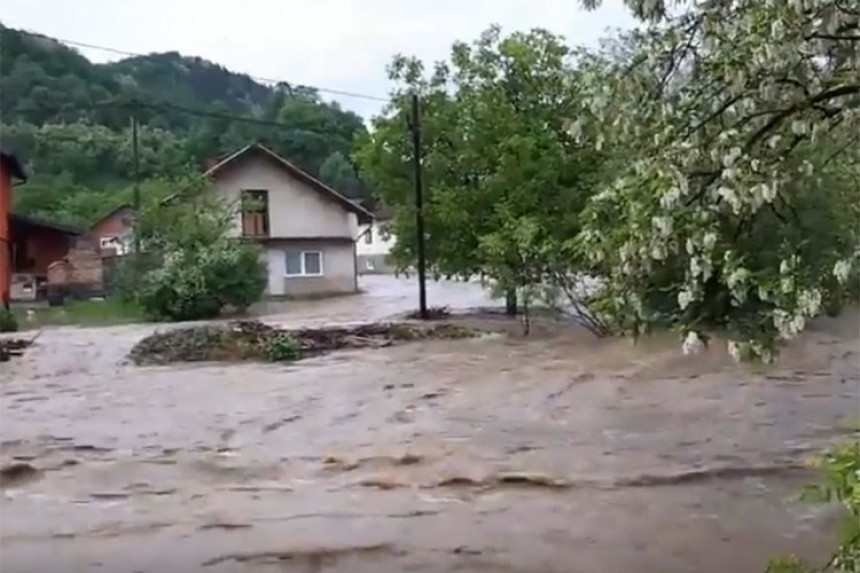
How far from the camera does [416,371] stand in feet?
19.9

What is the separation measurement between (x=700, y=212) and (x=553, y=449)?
2.61 meters

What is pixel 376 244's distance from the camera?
7.35 meters

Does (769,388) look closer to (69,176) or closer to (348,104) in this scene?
(348,104)

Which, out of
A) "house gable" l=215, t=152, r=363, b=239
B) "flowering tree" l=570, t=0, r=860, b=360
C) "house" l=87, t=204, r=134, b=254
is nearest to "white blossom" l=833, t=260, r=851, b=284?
"flowering tree" l=570, t=0, r=860, b=360

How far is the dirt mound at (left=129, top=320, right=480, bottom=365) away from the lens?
6.67 meters

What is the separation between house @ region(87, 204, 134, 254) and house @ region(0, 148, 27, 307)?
0.37 metres

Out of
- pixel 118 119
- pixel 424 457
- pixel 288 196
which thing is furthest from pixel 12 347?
pixel 424 457

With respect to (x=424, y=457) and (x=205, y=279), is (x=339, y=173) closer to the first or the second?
(x=205, y=279)

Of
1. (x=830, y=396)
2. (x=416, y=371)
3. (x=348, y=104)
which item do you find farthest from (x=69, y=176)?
(x=830, y=396)

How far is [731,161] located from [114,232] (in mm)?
4606

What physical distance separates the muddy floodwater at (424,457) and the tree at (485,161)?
0.62 m

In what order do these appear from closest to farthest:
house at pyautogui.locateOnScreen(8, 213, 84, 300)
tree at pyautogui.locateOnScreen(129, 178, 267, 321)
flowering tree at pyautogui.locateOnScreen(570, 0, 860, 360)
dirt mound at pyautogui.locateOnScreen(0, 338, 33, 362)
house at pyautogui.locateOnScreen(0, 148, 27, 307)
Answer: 1. flowering tree at pyautogui.locateOnScreen(570, 0, 860, 360)
2. house at pyautogui.locateOnScreen(0, 148, 27, 307)
3. house at pyautogui.locateOnScreen(8, 213, 84, 300)
4. dirt mound at pyautogui.locateOnScreen(0, 338, 33, 362)
5. tree at pyautogui.locateOnScreen(129, 178, 267, 321)

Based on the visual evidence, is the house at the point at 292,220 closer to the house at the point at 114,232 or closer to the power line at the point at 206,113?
the house at the point at 114,232

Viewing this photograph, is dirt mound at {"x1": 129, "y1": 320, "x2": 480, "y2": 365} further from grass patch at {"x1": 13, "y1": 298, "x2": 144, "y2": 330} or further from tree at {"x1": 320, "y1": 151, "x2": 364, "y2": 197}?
tree at {"x1": 320, "y1": 151, "x2": 364, "y2": 197}
